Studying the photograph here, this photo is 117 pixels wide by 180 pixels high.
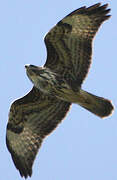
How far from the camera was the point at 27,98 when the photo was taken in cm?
1155

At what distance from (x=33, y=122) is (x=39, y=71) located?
1.73 meters

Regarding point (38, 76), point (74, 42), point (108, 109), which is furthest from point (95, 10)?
point (108, 109)

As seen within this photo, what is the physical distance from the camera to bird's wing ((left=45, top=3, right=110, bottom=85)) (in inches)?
432

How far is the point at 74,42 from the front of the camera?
11.1 meters

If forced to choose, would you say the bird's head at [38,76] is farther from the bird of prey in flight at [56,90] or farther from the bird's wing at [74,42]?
the bird's wing at [74,42]

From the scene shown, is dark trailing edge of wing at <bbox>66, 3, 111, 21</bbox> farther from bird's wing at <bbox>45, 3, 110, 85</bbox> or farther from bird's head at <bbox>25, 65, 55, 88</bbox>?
bird's head at <bbox>25, 65, 55, 88</bbox>

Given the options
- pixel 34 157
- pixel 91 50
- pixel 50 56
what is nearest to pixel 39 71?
pixel 50 56

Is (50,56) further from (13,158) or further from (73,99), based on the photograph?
(13,158)

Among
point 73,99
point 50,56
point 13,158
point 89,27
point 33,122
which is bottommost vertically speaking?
point 13,158

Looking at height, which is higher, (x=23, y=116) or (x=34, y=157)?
A: (x=23, y=116)

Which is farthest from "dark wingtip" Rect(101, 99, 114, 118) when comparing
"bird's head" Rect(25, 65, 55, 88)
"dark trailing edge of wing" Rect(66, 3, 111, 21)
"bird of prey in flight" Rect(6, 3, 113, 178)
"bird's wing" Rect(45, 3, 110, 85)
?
"dark trailing edge of wing" Rect(66, 3, 111, 21)

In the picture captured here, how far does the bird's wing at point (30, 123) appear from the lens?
11.5m

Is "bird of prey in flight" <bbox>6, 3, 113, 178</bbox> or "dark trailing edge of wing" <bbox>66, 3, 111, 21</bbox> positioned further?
"dark trailing edge of wing" <bbox>66, 3, 111, 21</bbox>

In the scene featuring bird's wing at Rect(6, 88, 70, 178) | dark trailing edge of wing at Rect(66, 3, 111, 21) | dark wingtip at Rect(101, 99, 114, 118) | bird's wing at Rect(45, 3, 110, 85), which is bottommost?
bird's wing at Rect(6, 88, 70, 178)
